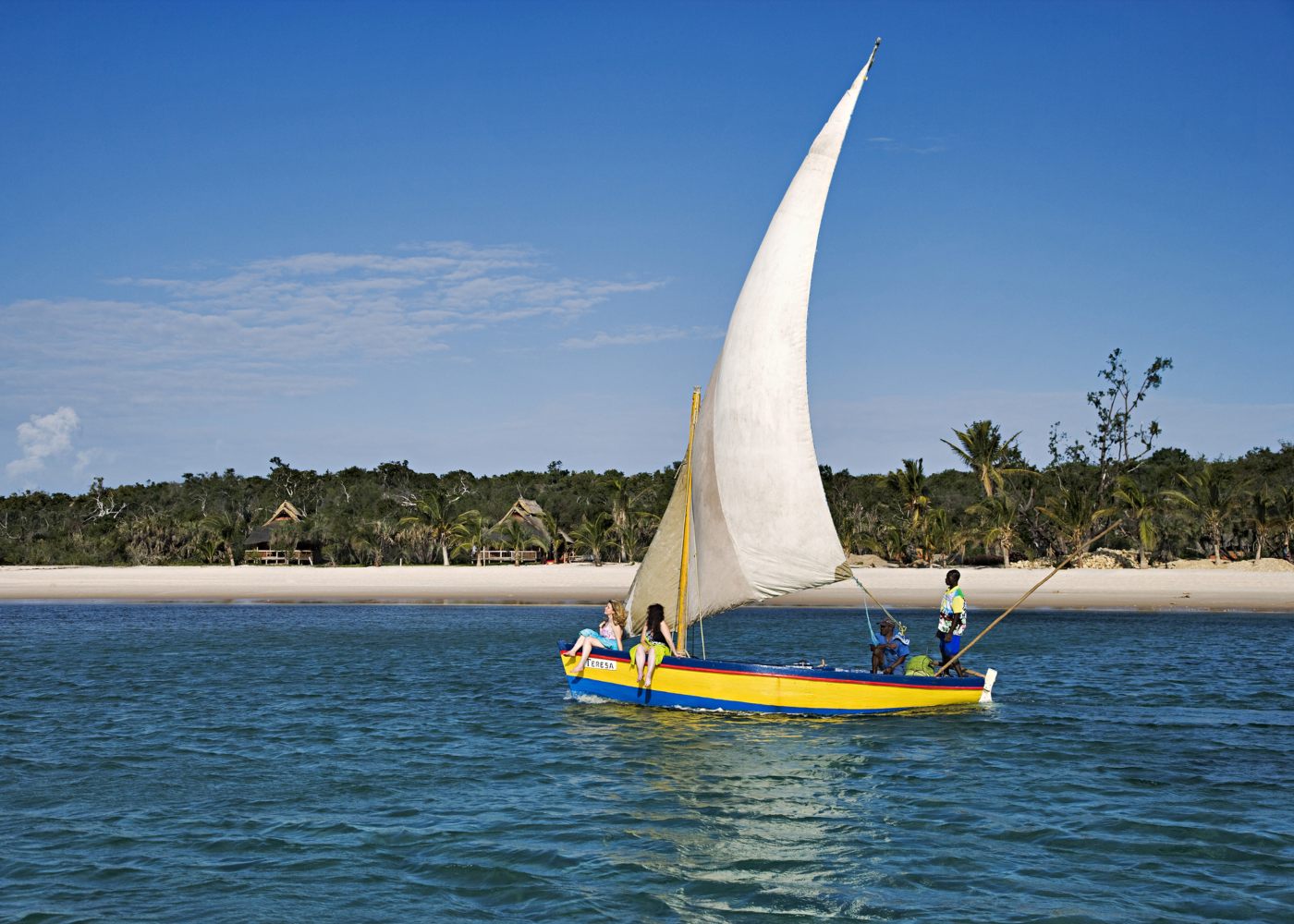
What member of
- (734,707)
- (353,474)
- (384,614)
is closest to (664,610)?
(734,707)

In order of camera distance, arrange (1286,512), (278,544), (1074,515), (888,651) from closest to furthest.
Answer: (888,651), (1286,512), (1074,515), (278,544)

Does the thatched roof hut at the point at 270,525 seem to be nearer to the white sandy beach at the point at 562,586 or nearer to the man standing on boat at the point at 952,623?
the white sandy beach at the point at 562,586

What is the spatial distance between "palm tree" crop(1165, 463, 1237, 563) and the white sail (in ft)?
161

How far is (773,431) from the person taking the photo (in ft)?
67.3

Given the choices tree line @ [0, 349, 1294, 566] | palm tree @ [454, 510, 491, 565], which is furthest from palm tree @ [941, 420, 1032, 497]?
palm tree @ [454, 510, 491, 565]

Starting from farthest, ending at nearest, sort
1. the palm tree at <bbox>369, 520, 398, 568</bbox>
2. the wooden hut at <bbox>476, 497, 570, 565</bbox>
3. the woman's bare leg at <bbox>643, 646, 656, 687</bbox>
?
1. the palm tree at <bbox>369, 520, 398, 568</bbox>
2. the wooden hut at <bbox>476, 497, 570, 565</bbox>
3. the woman's bare leg at <bbox>643, 646, 656, 687</bbox>

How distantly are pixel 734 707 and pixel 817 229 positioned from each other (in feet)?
29.4

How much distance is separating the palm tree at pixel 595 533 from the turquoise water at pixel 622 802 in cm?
4443

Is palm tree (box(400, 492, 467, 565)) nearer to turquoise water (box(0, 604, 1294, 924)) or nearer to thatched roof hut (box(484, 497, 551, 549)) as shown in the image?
thatched roof hut (box(484, 497, 551, 549))

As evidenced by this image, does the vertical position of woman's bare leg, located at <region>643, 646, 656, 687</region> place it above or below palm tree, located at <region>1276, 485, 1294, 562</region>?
below

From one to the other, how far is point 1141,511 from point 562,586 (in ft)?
107

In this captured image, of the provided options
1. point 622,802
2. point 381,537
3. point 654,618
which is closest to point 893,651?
point 654,618

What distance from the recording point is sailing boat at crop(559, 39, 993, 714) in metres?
20.2

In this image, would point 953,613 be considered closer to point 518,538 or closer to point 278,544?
point 518,538
